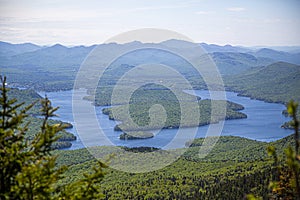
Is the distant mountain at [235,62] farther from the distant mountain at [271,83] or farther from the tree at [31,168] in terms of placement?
the tree at [31,168]

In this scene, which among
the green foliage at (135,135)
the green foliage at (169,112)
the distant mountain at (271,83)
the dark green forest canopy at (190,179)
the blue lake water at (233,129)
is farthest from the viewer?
the distant mountain at (271,83)

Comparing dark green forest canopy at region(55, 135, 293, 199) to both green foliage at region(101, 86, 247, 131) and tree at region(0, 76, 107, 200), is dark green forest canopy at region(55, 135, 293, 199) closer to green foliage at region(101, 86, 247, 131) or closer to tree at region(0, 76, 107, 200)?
tree at region(0, 76, 107, 200)

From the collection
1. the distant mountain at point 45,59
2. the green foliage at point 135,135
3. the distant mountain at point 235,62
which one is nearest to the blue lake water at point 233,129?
the green foliage at point 135,135

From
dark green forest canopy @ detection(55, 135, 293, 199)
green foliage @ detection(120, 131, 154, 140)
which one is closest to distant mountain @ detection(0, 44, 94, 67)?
green foliage @ detection(120, 131, 154, 140)

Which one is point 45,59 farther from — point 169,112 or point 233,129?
point 233,129

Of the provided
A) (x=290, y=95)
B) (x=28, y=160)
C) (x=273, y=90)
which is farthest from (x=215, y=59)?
(x=28, y=160)

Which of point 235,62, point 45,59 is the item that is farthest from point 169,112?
point 45,59

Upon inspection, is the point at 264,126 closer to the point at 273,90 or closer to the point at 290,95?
the point at 290,95
